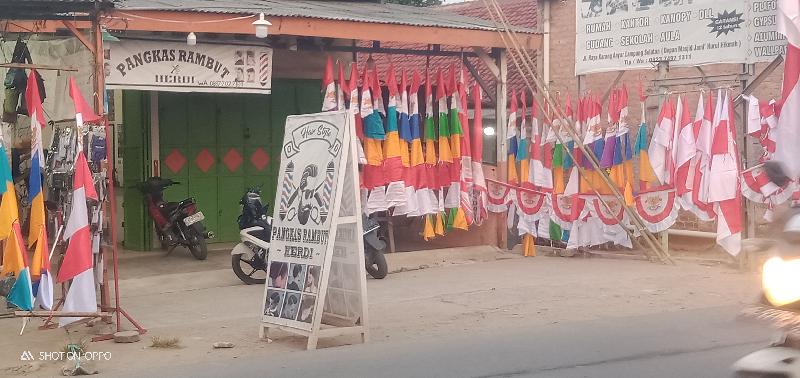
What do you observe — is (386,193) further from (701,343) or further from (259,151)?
(701,343)

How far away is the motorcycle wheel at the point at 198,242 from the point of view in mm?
12891

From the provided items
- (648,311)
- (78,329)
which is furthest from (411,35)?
(78,329)

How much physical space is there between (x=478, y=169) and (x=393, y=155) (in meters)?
1.45

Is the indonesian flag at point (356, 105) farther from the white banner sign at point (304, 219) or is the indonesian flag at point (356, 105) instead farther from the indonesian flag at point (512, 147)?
the white banner sign at point (304, 219)

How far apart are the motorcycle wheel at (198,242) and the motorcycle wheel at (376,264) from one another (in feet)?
8.82

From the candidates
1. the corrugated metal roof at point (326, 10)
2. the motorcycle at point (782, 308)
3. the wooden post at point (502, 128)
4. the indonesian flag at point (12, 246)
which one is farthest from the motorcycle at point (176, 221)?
the motorcycle at point (782, 308)

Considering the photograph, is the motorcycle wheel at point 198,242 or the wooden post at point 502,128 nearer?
the motorcycle wheel at point 198,242

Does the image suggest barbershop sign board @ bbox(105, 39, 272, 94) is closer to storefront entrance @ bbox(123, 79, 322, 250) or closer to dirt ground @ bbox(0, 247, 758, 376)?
dirt ground @ bbox(0, 247, 758, 376)

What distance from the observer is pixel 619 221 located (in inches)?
500

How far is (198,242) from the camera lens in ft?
42.5

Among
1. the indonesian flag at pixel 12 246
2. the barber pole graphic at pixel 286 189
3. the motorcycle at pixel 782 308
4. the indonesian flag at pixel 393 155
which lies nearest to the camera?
the motorcycle at pixel 782 308

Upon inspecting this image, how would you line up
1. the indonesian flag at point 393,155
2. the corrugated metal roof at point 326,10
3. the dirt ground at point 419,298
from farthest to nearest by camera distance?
the indonesian flag at point 393,155
the corrugated metal roof at point 326,10
the dirt ground at point 419,298

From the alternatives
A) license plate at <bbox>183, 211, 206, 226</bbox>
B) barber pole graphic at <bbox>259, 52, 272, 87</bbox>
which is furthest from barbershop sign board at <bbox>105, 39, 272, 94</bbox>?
license plate at <bbox>183, 211, 206, 226</bbox>

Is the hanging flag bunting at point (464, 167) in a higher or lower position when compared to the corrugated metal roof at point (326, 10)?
lower
